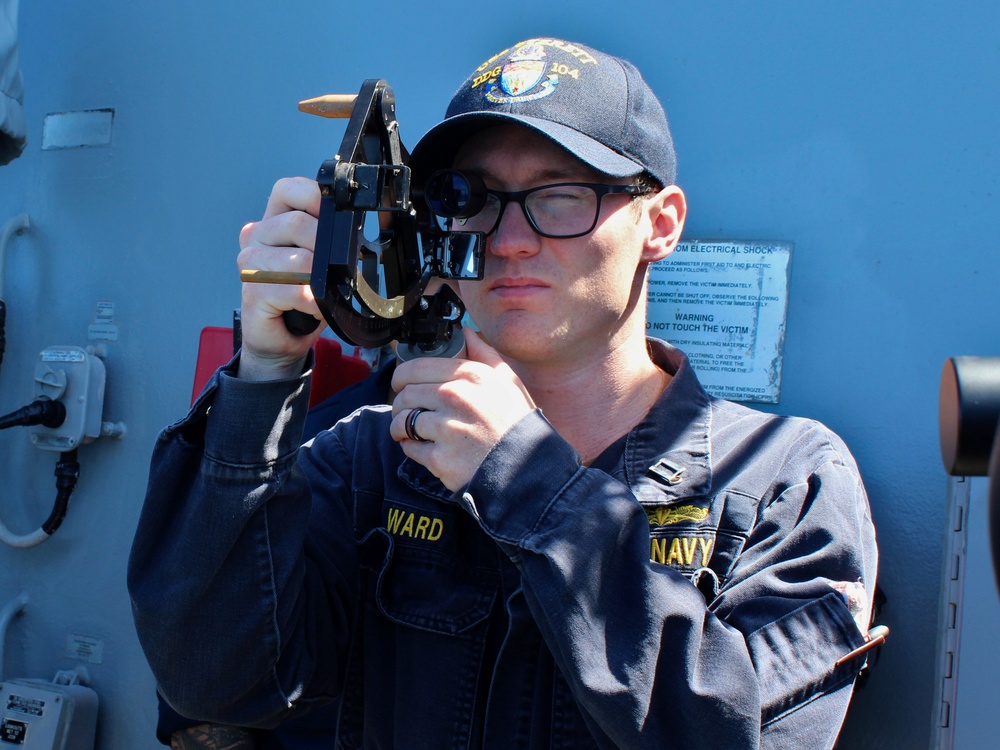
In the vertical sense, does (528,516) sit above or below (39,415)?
above

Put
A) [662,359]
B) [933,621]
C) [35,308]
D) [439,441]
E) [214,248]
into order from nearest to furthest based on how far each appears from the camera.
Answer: [439,441] < [662,359] < [933,621] < [214,248] < [35,308]

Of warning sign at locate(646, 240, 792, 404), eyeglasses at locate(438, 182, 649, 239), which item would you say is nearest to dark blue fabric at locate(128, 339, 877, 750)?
eyeglasses at locate(438, 182, 649, 239)

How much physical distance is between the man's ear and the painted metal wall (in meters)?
0.42

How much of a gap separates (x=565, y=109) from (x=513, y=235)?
0.65 feet

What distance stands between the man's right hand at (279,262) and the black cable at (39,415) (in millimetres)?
1501

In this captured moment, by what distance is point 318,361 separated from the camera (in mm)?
1951

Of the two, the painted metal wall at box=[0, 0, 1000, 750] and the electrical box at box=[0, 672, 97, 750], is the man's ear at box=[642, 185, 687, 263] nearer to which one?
the painted metal wall at box=[0, 0, 1000, 750]

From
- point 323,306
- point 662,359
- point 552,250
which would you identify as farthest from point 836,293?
point 323,306

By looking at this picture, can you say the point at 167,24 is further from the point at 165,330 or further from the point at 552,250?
the point at 552,250

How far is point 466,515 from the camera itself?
127cm

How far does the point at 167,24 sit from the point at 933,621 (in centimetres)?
224

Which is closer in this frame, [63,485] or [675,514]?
[675,514]

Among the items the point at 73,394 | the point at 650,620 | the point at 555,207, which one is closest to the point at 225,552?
the point at 650,620

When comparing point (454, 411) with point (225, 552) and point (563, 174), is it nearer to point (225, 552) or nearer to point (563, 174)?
point (225, 552)
